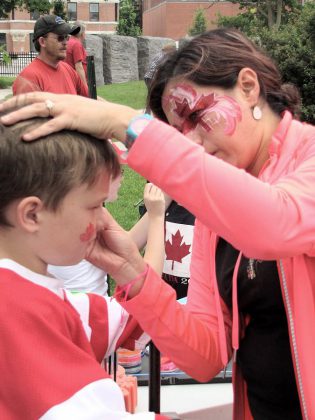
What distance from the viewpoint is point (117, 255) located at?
5.60ft

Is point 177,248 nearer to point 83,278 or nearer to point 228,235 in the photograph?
point 83,278

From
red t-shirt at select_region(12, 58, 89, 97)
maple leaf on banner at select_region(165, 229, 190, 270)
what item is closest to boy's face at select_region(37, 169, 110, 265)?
maple leaf on banner at select_region(165, 229, 190, 270)

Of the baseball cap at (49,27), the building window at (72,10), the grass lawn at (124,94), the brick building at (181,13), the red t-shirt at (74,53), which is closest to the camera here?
the baseball cap at (49,27)

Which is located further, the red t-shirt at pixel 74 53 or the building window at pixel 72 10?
the building window at pixel 72 10

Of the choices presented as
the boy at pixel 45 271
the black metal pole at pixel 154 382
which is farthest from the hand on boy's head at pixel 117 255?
the black metal pole at pixel 154 382

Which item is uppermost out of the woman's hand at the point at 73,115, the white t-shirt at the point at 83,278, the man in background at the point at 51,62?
the woman's hand at the point at 73,115

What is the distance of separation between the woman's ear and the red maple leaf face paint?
0.13ft

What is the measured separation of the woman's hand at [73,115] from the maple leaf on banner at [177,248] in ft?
7.09

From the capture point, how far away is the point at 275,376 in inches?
65.2

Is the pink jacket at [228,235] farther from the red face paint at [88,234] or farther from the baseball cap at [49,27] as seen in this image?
the baseball cap at [49,27]

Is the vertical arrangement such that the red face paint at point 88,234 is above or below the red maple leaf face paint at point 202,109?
below

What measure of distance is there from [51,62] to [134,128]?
5.59 metres

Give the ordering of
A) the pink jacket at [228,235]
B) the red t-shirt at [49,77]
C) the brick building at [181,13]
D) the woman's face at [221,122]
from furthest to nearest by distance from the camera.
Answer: the brick building at [181,13], the red t-shirt at [49,77], the woman's face at [221,122], the pink jacket at [228,235]

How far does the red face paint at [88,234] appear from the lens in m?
1.45
